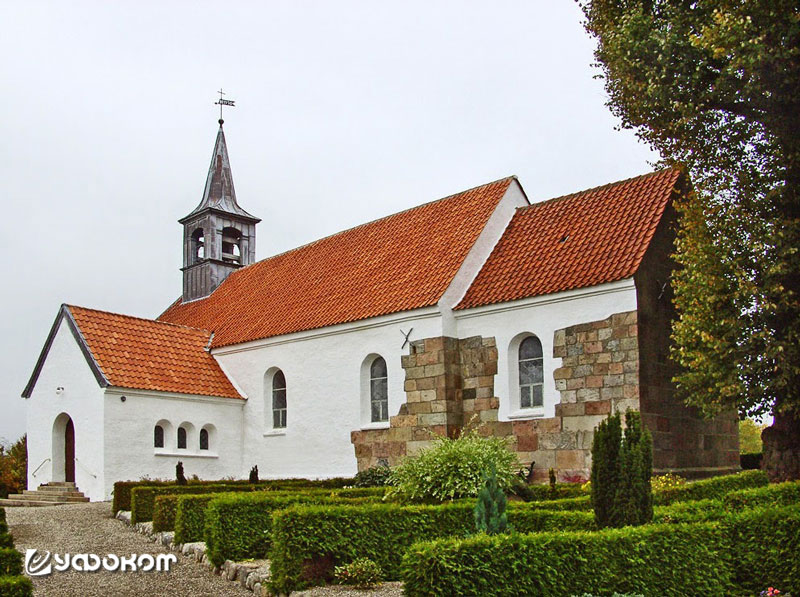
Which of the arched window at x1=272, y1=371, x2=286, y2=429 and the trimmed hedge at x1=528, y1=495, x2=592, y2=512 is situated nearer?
the trimmed hedge at x1=528, y1=495, x2=592, y2=512

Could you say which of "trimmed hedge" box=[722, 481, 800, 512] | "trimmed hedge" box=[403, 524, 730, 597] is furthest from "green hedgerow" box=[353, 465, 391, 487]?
"trimmed hedge" box=[403, 524, 730, 597]

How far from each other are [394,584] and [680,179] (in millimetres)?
11050

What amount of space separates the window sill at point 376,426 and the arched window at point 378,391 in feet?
0.66

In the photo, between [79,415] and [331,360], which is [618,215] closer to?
[331,360]

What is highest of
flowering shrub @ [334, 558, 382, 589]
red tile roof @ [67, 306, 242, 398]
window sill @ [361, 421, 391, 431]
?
red tile roof @ [67, 306, 242, 398]

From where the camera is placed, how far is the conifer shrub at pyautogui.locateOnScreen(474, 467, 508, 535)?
720cm

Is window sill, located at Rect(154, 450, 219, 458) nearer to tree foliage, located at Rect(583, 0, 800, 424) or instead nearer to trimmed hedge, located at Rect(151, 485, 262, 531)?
trimmed hedge, located at Rect(151, 485, 262, 531)

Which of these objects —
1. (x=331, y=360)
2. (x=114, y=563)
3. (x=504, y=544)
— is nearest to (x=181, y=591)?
(x=114, y=563)

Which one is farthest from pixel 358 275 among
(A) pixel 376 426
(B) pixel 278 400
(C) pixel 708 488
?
(C) pixel 708 488

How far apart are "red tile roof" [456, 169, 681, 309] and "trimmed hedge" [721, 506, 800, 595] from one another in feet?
21.8

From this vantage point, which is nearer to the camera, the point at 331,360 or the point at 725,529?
the point at 725,529

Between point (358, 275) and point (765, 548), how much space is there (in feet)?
44.1

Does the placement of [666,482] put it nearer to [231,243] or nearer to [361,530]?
[361,530]

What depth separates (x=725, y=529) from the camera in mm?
8203
